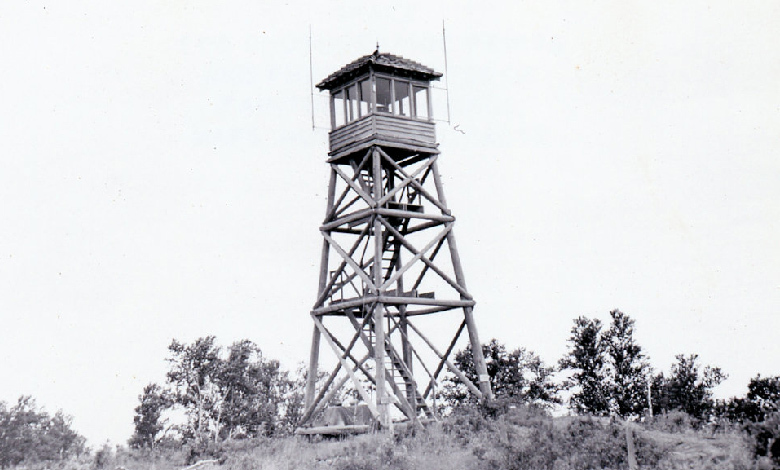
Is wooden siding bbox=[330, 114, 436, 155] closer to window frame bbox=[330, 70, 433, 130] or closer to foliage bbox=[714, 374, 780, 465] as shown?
window frame bbox=[330, 70, 433, 130]

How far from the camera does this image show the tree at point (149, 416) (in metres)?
37.5

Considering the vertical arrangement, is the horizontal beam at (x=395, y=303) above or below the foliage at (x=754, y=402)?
above

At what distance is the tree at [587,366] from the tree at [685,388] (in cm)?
170

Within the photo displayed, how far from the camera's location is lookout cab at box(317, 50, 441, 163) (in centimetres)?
2058

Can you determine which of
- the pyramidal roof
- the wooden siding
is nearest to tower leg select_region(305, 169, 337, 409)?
the wooden siding

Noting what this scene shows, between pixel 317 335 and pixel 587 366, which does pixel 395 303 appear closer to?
pixel 317 335

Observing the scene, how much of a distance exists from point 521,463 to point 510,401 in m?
4.74

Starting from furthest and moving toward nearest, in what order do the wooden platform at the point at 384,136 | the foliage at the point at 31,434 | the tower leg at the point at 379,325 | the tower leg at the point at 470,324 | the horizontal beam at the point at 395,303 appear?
the foliage at the point at 31,434 < the wooden platform at the point at 384,136 < the tower leg at the point at 470,324 < the horizontal beam at the point at 395,303 < the tower leg at the point at 379,325

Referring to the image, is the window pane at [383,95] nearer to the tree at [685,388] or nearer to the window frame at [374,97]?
the window frame at [374,97]

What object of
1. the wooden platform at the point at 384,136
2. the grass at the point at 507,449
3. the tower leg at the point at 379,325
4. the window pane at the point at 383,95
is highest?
the window pane at the point at 383,95

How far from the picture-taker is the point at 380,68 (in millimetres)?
20938

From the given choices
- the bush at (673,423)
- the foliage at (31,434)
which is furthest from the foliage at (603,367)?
the foliage at (31,434)

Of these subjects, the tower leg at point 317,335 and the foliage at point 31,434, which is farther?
the foliage at point 31,434

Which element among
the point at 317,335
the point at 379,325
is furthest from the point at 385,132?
the point at 317,335
